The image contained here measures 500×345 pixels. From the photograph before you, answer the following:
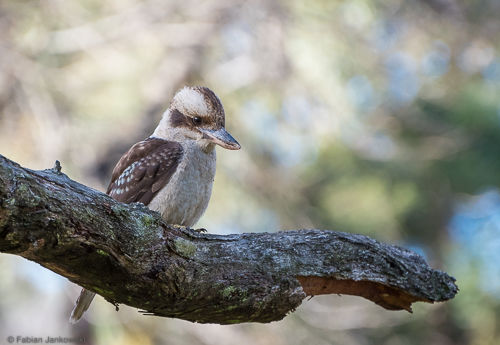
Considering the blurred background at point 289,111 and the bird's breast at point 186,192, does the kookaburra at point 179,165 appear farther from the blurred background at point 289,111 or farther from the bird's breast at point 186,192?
the blurred background at point 289,111

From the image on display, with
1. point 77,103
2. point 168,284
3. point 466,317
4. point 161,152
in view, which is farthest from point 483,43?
point 168,284

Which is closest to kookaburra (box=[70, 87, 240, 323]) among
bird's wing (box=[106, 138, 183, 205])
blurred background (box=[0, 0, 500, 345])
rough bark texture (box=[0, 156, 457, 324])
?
bird's wing (box=[106, 138, 183, 205])

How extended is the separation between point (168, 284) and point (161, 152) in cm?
149

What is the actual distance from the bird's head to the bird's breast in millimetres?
133

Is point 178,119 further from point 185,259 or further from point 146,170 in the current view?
point 185,259

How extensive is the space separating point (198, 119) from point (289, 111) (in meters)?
3.64

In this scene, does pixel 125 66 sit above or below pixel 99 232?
above

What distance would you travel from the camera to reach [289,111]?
7652 mm

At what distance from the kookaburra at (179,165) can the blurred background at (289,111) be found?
8.96 feet

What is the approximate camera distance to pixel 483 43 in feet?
29.4

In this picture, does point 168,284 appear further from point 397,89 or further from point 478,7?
point 478,7

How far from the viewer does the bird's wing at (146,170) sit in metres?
3.89

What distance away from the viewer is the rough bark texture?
2.19m

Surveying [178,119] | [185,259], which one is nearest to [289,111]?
[178,119]
